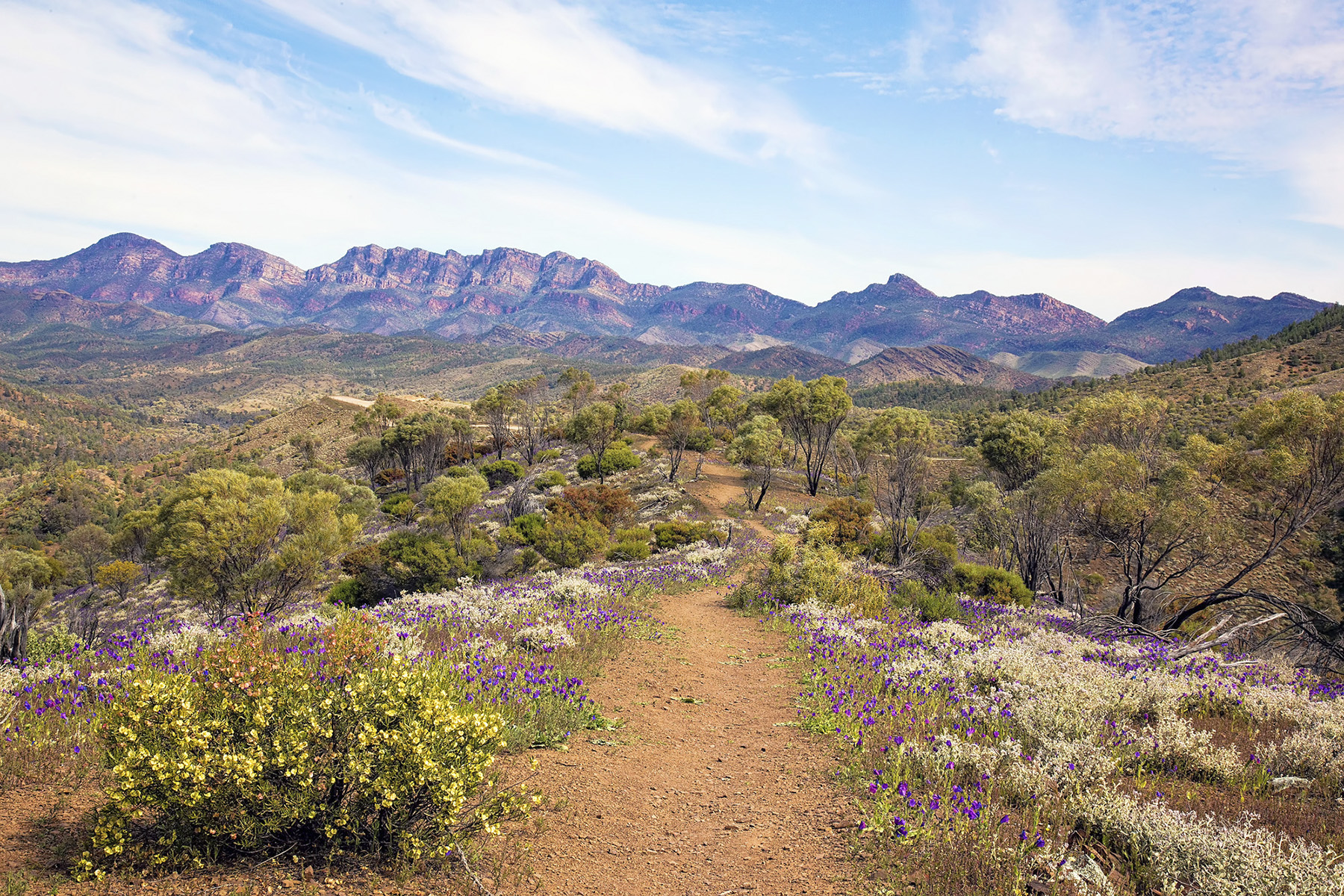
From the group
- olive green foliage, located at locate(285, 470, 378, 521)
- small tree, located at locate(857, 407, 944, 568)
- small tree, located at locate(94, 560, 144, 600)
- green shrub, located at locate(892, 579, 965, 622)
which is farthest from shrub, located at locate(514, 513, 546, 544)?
small tree, located at locate(94, 560, 144, 600)

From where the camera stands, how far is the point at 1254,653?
1149 centimetres

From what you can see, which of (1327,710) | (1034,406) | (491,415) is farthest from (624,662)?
(1034,406)

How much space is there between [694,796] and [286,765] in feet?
11.2

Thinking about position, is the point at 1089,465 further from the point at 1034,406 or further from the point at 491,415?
the point at 1034,406

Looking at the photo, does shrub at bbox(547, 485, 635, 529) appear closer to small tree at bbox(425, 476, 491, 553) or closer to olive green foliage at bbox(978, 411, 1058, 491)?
small tree at bbox(425, 476, 491, 553)

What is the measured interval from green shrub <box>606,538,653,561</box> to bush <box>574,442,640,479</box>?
1973 cm

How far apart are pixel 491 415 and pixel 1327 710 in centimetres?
5853

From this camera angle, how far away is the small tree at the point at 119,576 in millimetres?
34031

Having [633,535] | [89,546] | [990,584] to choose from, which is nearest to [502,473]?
[633,535]

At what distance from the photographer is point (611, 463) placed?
41.6 m

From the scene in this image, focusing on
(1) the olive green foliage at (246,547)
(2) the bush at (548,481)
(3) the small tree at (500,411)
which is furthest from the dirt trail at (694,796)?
(3) the small tree at (500,411)

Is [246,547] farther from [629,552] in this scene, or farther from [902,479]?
[902,479]

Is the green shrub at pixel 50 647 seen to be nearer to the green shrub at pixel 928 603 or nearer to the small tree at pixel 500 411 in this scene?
the green shrub at pixel 928 603

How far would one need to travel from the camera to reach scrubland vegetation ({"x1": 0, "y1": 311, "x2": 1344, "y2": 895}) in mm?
3896
